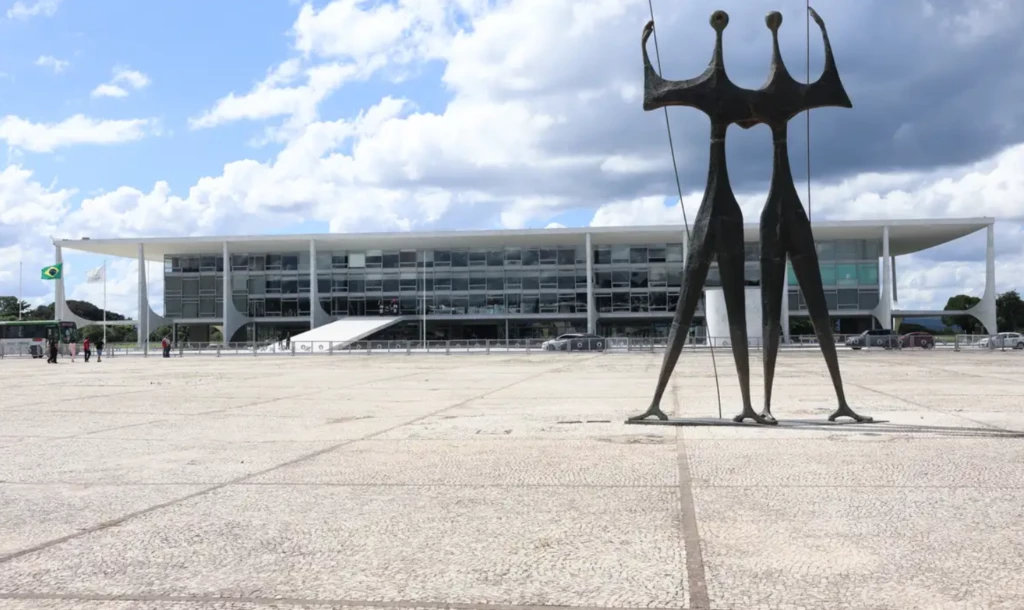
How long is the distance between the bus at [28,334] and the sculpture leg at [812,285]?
208 feet

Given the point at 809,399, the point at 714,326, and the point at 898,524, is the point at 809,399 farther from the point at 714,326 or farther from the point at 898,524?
the point at 714,326

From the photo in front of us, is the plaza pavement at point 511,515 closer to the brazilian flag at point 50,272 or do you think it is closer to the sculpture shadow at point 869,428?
the sculpture shadow at point 869,428

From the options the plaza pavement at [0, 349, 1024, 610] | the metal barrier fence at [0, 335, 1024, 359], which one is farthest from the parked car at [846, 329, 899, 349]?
the plaza pavement at [0, 349, 1024, 610]

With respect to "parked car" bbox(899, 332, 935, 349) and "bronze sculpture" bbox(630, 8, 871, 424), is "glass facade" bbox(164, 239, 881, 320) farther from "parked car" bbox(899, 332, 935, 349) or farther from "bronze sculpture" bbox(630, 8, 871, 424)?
"bronze sculpture" bbox(630, 8, 871, 424)

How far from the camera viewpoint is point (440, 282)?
85625mm

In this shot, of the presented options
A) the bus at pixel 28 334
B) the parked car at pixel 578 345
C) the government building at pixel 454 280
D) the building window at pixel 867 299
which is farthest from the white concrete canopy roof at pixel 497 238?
the parked car at pixel 578 345

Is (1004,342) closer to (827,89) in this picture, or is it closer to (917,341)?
(917,341)

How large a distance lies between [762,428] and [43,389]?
1731 cm

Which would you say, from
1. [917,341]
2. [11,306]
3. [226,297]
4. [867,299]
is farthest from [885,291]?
[11,306]

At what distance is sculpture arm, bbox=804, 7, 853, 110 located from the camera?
11133 millimetres

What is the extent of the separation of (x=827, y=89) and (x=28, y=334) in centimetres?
6752

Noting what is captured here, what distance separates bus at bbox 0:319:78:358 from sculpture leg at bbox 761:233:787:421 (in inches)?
2482

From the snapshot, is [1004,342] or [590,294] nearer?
[1004,342]

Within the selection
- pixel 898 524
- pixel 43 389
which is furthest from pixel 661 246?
pixel 898 524
